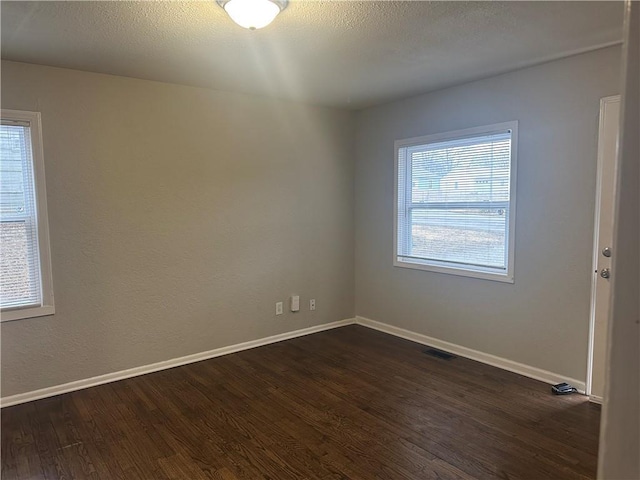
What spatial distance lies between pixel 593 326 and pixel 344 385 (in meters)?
1.84

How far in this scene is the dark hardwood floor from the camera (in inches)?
92.6

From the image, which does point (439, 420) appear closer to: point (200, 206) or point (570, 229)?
point (570, 229)

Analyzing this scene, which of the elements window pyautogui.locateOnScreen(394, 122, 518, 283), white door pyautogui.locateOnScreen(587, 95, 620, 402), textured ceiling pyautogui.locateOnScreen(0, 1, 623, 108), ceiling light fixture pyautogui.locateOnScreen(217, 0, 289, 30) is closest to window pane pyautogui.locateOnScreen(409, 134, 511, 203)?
window pyautogui.locateOnScreen(394, 122, 518, 283)

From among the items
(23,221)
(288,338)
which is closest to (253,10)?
(23,221)

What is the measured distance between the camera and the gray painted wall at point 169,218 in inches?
126

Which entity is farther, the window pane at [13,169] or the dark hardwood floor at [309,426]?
the window pane at [13,169]

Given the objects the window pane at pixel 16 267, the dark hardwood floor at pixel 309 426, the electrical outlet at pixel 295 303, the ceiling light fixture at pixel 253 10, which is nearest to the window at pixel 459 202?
the dark hardwood floor at pixel 309 426

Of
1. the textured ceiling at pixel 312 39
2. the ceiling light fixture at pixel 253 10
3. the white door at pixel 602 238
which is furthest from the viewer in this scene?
the white door at pixel 602 238

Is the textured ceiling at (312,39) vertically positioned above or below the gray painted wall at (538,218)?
above

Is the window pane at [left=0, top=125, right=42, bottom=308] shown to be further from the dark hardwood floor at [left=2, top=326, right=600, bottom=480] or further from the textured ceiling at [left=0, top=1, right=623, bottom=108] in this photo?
the dark hardwood floor at [left=2, top=326, right=600, bottom=480]

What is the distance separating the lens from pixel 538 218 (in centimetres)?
338

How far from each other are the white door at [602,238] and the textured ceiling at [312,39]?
505mm

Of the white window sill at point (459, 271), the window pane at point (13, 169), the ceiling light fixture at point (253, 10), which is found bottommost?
the white window sill at point (459, 271)

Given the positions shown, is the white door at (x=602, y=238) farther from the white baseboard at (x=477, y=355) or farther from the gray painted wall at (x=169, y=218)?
the gray painted wall at (x=169, y=218)
